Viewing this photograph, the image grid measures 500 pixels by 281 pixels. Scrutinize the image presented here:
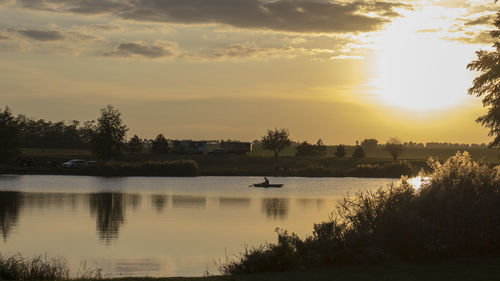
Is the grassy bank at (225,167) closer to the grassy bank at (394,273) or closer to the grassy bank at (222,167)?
the grassy bank at (222,167)

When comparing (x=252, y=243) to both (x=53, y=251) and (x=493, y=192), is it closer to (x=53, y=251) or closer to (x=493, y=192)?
(x=53, y=251)

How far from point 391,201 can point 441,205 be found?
5.56ft

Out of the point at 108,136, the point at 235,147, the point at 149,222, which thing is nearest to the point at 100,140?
the point at 108,136

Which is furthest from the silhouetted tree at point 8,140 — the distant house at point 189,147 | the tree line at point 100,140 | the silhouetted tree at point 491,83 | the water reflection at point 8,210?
the silhouetted tree at point 491,83

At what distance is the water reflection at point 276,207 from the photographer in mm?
46219

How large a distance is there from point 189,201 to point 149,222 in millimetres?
16688

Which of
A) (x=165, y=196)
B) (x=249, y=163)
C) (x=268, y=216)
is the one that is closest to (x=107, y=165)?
(x=249, y=163)

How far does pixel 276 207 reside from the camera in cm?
5300

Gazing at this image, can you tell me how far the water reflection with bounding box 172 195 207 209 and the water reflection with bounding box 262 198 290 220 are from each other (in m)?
5.42

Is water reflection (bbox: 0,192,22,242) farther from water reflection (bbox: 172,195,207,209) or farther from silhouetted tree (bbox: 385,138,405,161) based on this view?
silhouetted tree (bbox: 385,138,405,161)

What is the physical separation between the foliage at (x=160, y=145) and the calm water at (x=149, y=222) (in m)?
71.0

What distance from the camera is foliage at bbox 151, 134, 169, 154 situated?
143600 mm

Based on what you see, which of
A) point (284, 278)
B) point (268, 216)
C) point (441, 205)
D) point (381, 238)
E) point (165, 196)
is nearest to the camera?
point (284, 278)

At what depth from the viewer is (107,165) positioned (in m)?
106
